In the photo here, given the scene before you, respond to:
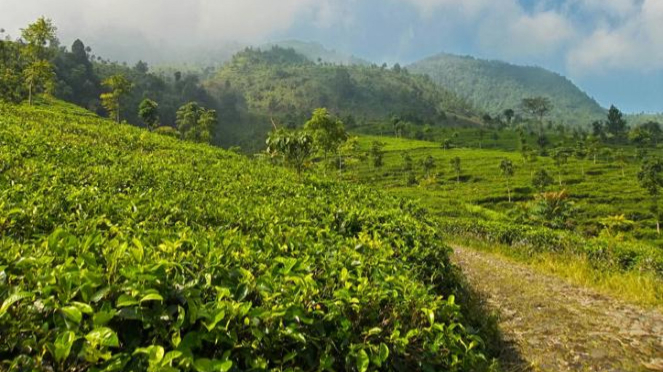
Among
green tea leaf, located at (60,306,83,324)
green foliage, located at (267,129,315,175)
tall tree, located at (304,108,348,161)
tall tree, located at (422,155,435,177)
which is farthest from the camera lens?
tall tree, located at (422,155,435,177)

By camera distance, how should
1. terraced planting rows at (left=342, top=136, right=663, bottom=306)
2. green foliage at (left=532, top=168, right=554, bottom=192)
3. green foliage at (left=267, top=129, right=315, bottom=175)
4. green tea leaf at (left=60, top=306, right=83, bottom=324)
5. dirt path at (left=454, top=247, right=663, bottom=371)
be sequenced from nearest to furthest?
green tea leaf at (left=60, top=306, right=83, bottom=324) → dirt path at (left=454, top=247, right=663, bottom=371) → green foliage at (left=267, top=129, right=315, bottom=175) → terraced planting rows at (left=342, top=136, right=663, bottom=306) → green foliage at (left=532, top=168, right=554, bottom=192)

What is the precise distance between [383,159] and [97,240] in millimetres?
102919

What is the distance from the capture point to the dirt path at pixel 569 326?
670 centimetres

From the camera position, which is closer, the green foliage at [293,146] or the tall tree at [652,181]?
the green foliage at [293,146]

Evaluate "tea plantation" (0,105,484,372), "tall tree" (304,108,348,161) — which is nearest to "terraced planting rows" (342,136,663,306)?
"tall tree" (304,108,348,161)

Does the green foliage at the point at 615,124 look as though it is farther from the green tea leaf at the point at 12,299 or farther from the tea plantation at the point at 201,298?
the green tea leaf at the point at 12,299

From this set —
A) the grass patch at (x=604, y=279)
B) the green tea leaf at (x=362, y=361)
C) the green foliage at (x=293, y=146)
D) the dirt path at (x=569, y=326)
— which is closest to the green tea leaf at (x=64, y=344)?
the green tea leaf at (x=362, y=361)

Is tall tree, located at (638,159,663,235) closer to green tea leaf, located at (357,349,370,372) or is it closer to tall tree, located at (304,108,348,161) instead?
tall tree, located at (304,108,348,161)

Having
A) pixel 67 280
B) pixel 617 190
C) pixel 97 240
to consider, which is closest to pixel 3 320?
pixel 67 280

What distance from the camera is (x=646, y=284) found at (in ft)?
37.0

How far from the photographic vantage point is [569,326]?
26.8 feet

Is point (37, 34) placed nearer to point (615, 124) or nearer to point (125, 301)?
point (125, 301)

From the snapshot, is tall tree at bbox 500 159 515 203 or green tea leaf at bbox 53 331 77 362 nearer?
green tea leaf at bbox 53 331 77 362

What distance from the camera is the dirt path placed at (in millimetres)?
6703
